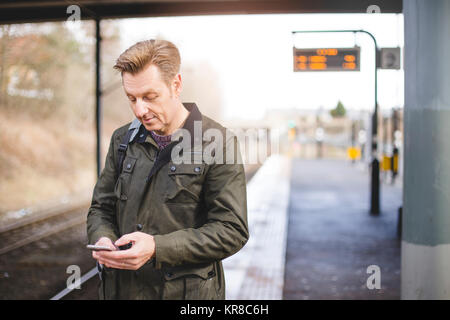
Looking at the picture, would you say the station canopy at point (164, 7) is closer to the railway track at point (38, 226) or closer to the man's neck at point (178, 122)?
the railway track at point (38, 226)

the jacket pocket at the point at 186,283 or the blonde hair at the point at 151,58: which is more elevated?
the blonde hair at the point at 151,58

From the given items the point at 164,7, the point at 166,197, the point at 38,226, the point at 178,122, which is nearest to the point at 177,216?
the point at 166,197

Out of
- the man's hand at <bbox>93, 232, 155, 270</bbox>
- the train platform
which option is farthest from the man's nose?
Answer: the train platform

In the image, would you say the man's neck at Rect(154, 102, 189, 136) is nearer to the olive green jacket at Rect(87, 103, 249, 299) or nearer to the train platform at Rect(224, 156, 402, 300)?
the olive green jacket at Rect(87, 103, 249, 299)

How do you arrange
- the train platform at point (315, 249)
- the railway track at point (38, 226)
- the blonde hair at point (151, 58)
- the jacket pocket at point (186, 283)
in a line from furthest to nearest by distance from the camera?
the railway track at point (38, 226)
the train platform at point (315, 249)
the jacket pocket at point (186, 283)
the blonde hair at point (151, 58)

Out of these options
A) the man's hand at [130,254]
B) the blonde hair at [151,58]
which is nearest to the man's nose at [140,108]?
the blonde hair at [151,58]

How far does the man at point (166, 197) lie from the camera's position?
5.43 feet

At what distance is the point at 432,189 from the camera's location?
2.75 metres

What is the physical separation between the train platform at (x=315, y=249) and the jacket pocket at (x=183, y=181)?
10.4ft

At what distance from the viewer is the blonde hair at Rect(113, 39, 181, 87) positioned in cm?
163
